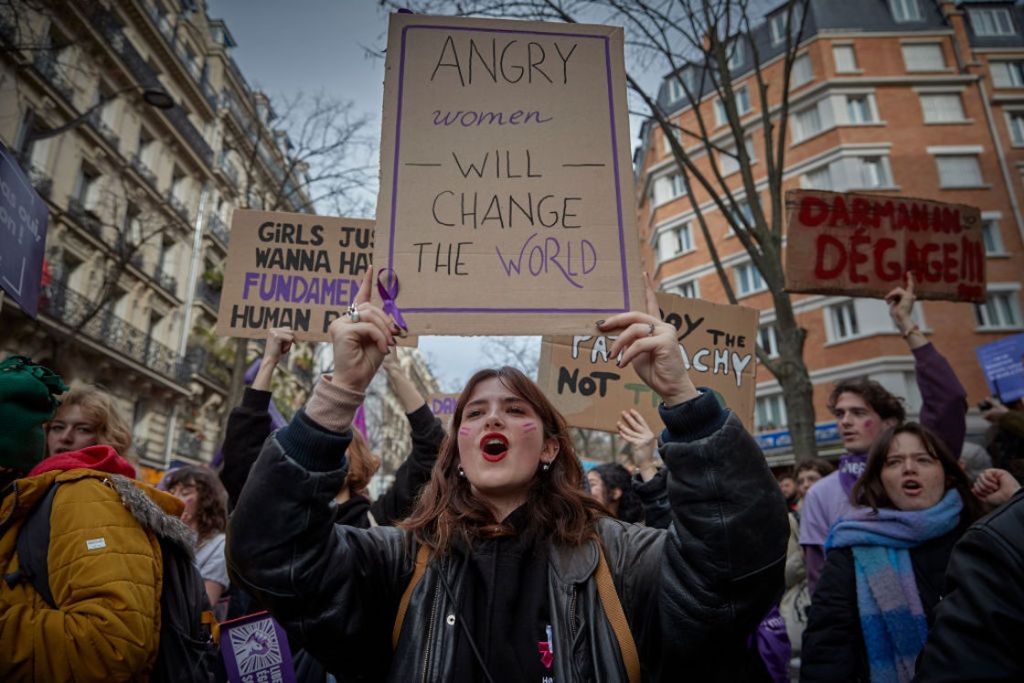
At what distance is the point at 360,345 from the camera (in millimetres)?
1688

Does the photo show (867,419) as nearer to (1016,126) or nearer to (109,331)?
(109,331)

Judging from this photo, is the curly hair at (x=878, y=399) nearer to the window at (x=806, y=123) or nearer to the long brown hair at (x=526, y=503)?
the long brown hair at (x=526, y=503)

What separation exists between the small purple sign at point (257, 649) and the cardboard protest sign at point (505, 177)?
56.3 inches

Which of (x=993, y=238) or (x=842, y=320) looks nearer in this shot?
(x=842, y=320)

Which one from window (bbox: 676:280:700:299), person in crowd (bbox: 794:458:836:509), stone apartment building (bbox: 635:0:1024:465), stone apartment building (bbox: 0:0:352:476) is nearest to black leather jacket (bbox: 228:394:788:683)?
person in crowd (bbox: 794:458:836:509)

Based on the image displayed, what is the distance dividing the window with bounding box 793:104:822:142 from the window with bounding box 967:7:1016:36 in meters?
9.58

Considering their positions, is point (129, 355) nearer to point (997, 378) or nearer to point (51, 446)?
point (51, 446)

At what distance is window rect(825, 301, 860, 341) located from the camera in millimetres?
22047

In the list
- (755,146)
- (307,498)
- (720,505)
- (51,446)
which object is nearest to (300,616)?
(307,498)

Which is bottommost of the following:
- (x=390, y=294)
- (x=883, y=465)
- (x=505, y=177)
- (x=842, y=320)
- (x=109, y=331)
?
(x=883, y=465)

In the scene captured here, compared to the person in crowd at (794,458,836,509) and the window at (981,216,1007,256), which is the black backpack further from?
the window at (981,216,1007,256)

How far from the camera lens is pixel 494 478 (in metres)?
1.92

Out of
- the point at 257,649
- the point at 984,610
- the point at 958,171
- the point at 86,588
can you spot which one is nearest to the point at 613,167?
the point at 984,610

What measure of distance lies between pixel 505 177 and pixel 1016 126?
31.3m
